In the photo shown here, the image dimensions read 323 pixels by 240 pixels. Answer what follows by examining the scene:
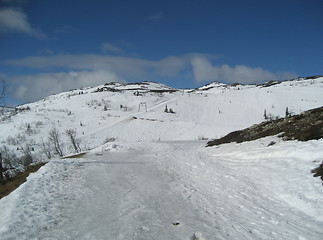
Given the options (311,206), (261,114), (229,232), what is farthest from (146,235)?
(261,114)

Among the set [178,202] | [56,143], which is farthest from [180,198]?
[56,143]

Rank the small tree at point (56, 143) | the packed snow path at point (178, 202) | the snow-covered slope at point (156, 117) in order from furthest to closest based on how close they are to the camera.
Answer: the snow-covered slope at point (156, 117), the small tree at point (56, 143), the packed snow path at point (178, 202)

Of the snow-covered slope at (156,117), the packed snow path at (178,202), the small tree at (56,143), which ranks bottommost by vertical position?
the packed snow path at (178,202)

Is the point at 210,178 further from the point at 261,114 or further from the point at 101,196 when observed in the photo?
the point at 261,114

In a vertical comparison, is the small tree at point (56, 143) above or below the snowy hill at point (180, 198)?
above

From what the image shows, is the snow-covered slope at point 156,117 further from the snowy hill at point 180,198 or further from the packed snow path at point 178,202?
the packed snow path at point 178,202

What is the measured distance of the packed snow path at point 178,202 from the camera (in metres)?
4.92

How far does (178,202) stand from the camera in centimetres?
674

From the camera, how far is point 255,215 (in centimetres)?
581

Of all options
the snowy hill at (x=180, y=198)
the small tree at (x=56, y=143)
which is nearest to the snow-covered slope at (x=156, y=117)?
the small tree at (x=56, y=143)

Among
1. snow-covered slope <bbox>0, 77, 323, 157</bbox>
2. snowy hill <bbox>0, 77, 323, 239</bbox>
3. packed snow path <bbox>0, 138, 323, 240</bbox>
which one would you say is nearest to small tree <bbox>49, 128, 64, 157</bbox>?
snow-covered slope <bbox>0, 77, 323, 157</bbox>

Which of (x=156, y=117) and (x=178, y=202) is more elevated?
(x=156, y=117)

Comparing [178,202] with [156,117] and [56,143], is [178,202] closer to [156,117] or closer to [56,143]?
[56,143]

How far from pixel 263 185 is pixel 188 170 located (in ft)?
13.0
